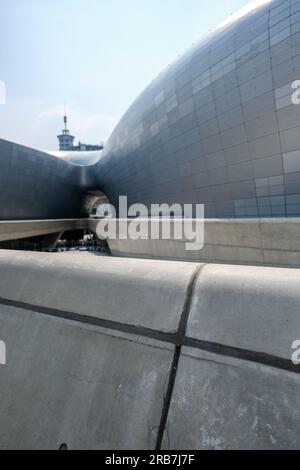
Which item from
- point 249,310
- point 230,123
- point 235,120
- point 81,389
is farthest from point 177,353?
point 230,123

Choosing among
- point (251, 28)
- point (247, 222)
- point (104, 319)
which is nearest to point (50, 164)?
point (251, 28)

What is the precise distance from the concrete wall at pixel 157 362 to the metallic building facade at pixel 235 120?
13.0 meters

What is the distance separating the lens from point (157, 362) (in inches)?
66.4

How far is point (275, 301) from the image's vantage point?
1.70 m

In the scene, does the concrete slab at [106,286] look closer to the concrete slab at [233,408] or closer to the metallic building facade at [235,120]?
the concrete slab at [233,408]

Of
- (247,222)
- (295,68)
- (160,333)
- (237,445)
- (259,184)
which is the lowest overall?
(237,445)

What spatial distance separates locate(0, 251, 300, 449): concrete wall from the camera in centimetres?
→ 140

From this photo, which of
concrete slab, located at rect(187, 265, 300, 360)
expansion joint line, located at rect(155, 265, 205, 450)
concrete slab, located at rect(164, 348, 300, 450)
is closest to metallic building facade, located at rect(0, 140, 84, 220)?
expansion joint line, located at rect(155, 265, 205, 450)

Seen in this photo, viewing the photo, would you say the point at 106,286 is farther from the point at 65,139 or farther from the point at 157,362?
the point at 65,139

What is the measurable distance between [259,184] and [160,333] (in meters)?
14.1

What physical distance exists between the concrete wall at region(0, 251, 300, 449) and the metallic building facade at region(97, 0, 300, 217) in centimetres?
1297

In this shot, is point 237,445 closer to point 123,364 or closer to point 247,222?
point 123,364

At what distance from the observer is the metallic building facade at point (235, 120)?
1247 centimetres

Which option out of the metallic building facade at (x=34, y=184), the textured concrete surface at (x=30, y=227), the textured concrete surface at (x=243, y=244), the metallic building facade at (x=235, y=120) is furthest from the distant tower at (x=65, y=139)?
the textured concrete surface at (x=243, y=244)
